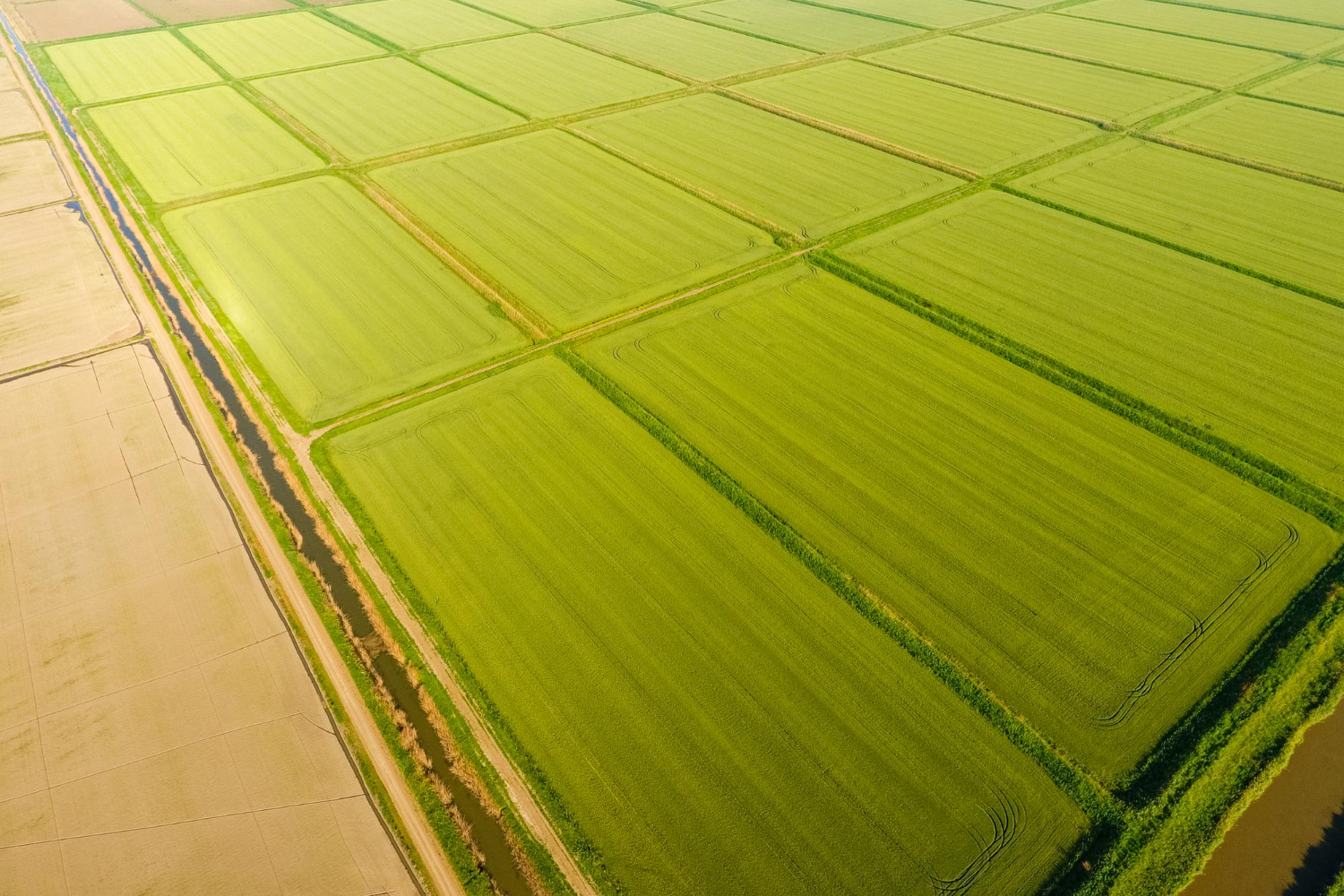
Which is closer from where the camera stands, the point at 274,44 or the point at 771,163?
the point at 771,163

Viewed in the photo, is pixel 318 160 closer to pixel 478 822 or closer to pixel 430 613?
pixel 430 613

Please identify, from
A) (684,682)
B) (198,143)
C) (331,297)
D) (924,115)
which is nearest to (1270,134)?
(924,115)

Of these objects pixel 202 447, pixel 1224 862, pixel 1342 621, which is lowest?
pixel 202 447

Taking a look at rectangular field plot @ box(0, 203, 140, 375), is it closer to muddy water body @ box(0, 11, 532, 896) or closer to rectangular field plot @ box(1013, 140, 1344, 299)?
muddy water body @ box(0, 11, 532, 896)

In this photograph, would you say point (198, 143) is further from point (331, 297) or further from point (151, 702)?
point (151, 702)

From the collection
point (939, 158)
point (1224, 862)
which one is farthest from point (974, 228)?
point (1224, 862)

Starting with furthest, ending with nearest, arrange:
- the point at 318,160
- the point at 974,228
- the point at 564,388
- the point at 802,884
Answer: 1. the point at 318,160
2. the point at 974,228
3. the point at 564,388
4. the point at 802,884

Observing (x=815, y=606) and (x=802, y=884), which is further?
(x=815, y=606)
